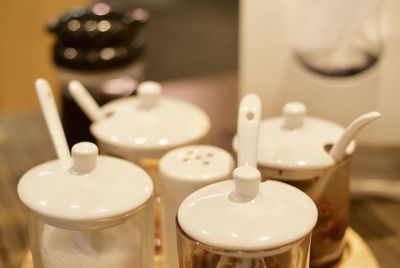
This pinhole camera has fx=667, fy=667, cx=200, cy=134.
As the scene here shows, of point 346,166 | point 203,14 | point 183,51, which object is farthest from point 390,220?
point 203,14

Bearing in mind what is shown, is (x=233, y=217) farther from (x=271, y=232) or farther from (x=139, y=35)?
(x=139, y=35)

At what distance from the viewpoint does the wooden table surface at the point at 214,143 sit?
29.5 inches

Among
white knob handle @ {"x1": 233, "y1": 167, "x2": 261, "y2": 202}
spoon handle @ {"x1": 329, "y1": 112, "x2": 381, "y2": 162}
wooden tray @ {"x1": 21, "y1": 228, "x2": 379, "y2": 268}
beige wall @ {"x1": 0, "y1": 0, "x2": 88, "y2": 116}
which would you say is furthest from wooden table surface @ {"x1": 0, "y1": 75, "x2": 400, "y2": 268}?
beige wall @ {"x1": 0, "y1": 0, "x2": 88, "y2": 116}

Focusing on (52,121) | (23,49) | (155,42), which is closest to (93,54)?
(52,121)

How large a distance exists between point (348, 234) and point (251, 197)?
0.76 feet

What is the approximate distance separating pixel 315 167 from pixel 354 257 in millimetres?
124

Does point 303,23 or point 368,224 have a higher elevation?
point 303,23

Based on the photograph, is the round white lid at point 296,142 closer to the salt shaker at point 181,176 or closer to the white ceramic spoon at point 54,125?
the salt shaker at point 181,176

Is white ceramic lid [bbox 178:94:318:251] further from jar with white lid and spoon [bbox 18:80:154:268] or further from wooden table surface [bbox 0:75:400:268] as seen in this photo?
wooden table surface [bbox 0:75:400:268]

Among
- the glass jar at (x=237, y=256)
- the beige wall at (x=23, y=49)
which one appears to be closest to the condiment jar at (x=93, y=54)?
the glass jar at (x=237, y=256)

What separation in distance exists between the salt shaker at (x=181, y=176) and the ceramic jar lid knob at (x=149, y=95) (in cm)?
8

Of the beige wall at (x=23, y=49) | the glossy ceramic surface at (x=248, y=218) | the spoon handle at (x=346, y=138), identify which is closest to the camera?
the glossy ceramic surface at (x=248, y=218)

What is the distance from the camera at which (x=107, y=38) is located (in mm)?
931

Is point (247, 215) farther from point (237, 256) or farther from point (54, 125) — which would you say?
point (54, 125)
